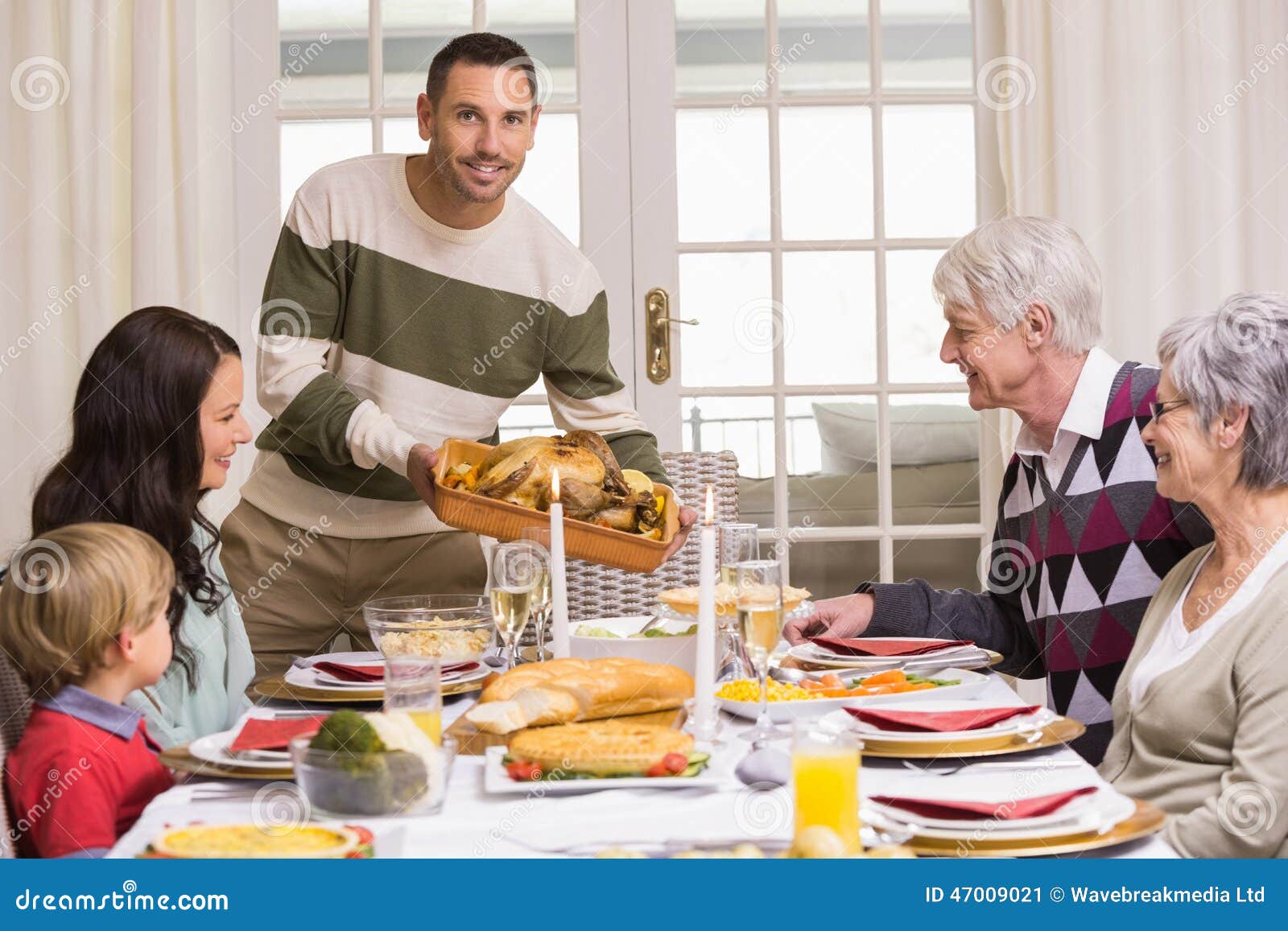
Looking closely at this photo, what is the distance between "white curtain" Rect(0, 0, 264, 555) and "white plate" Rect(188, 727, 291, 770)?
2285 mm

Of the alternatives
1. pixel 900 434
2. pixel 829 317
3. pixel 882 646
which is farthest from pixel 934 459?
pixel 882 646

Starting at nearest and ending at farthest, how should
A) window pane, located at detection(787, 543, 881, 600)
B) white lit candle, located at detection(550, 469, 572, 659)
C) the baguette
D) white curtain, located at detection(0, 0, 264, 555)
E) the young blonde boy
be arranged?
the young blonde boy, the baguette, white lit candle, located at detection(550, 469, 572, 659), white curtain, located at detection(0, 0, 264, 555), window pane, located at detection(787, 543, 881, 600)

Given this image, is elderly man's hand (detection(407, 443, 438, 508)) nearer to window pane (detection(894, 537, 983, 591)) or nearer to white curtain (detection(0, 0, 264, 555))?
white curtain (detection(0, 0, 264, 555))

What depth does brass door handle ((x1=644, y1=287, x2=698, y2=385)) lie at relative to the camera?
11.5ft

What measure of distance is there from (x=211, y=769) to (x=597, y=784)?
0.35 m

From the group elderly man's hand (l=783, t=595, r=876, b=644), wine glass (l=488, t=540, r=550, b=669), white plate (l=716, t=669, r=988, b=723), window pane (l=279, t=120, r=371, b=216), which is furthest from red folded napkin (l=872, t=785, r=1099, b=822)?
window pane (l=279, t=120, r=371, b=216)

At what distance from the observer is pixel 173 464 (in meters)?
1.79

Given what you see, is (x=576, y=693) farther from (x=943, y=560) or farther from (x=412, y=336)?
(x=943, y=560)

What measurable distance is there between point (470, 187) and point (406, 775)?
1643mm

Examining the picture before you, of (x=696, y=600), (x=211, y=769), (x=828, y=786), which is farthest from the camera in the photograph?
(x=696, y=600)

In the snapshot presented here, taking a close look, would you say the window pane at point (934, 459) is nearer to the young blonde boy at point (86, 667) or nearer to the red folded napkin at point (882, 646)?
the red folded napkin at point (882, 646)

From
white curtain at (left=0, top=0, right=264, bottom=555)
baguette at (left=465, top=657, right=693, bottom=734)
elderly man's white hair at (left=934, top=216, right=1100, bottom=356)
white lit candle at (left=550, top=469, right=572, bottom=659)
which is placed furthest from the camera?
white curtain at (left=0, top=0, right=264, bottom=555)

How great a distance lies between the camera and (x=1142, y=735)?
1.52m

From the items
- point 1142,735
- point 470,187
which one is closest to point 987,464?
point 470,187
